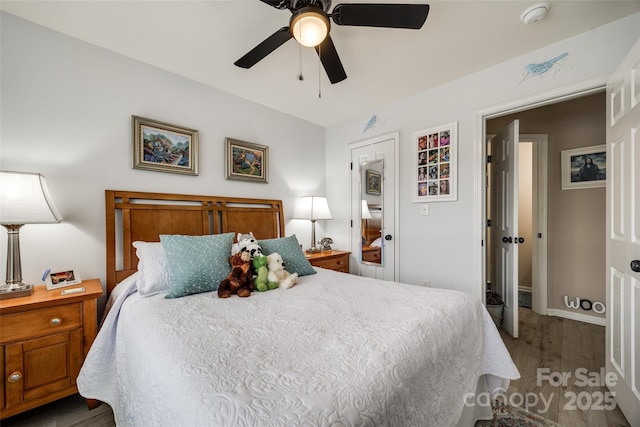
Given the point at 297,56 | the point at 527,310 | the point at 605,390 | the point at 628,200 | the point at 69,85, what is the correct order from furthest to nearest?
the point at 527,310
the point at 297,56
the point at 69,85
the point at 605,390
the point at 628,200

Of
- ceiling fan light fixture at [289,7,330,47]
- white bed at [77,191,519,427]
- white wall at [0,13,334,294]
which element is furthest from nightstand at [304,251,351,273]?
ceiling fan light fixture at [289,7,330,47]

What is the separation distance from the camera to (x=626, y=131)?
60.5 inches

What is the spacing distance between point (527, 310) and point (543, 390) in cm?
179

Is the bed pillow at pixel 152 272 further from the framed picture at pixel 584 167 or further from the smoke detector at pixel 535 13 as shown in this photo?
the framed picture at pixel 584 167

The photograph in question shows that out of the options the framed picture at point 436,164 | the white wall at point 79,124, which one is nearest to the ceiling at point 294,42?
the white wall at point 79,124

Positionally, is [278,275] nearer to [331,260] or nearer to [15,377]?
[331,260]

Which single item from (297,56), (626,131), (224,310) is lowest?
(224,310)

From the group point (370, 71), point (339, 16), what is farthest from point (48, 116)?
point (370, 71)

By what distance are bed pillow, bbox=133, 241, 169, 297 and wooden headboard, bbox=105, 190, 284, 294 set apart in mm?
409

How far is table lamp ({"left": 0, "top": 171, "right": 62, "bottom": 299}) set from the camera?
1.50 metres

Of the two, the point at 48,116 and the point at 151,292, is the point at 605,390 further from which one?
the point at 48,116

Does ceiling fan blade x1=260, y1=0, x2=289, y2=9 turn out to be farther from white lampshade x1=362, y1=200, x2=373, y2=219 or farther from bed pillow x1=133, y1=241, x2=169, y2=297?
white lampshade x1=362, y1=200, x2=373, y2=219

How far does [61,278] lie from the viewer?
1767mm

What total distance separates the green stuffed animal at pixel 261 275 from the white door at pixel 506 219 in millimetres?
2327
